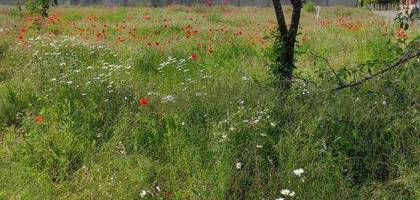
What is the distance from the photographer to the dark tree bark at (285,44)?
4.12 m

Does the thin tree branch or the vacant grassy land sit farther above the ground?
the thin tree branch

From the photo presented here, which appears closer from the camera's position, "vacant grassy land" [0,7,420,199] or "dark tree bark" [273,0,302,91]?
"vacant grassy land" [0,7,420,199]

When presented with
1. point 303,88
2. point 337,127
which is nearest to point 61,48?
point 303,88

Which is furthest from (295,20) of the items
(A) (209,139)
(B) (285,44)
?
(A) (209,139)

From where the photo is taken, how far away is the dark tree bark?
4117mm

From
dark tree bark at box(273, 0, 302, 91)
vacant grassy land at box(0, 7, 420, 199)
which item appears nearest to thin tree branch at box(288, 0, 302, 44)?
dark tree bark at box(273, 0, 302, 91)

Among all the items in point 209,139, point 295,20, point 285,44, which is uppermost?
point 295,20

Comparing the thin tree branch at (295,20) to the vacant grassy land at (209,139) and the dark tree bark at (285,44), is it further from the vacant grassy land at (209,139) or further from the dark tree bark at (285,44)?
the vacant grassy land at (209,139)

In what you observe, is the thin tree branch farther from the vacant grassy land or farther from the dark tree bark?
the vacant grassy land

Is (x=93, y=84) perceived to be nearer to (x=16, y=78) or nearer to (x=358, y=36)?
(x=16, y=78)

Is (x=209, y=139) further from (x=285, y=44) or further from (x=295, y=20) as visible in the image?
(x=295, y=20)

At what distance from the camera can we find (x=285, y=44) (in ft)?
13.6

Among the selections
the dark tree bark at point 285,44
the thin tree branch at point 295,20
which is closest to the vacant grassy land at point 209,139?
the dark tree bark at point 285,44

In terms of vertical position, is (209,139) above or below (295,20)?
below
